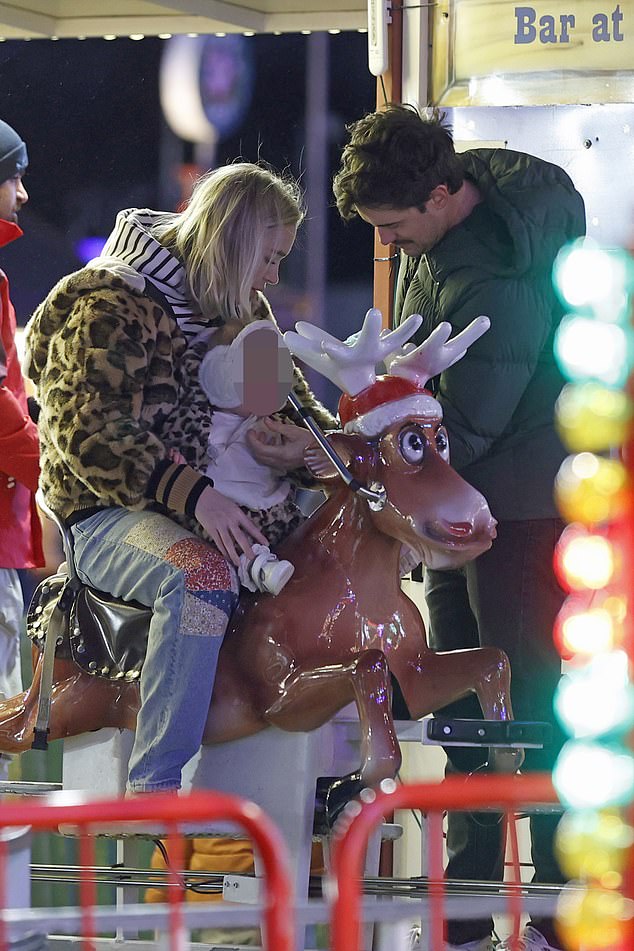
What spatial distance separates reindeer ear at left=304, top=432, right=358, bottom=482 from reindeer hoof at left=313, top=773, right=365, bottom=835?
56 cm

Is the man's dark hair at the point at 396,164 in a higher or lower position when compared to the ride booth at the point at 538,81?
lower

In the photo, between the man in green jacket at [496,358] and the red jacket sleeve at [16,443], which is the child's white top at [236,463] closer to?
the man in green jacket at [496,358]

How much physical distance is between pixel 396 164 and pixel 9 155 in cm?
126

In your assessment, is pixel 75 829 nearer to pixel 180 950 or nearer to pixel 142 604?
pixel 142 604

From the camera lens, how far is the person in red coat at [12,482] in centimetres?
375

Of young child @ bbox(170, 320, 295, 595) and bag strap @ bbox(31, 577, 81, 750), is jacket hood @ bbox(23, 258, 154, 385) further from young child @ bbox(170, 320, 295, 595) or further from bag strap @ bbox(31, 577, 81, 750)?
bag strap @ bbox(31, 577, 81, 750)

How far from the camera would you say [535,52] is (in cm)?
411

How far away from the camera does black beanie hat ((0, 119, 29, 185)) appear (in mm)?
3908

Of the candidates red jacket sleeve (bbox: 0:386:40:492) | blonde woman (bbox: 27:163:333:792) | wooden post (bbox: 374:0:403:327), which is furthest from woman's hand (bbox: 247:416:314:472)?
wooden post (bbox: 374:0:403:327)

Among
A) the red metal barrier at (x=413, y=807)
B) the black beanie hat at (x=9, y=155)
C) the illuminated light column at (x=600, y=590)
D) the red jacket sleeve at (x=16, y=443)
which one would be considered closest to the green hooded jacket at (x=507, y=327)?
the red jacket sleeve at (x=16, y=443)

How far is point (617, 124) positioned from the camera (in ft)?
13.6

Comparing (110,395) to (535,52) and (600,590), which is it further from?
(535,52)

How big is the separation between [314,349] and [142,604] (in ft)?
1.93

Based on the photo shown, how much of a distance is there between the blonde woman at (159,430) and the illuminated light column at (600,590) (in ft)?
5.05
